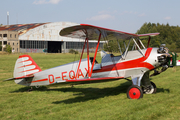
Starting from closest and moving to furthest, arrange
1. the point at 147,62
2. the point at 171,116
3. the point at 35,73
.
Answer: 1. the point at 171,116
2. the point at 147,62
3. the point at 35,73

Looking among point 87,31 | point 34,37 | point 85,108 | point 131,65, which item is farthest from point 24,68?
point 34,37

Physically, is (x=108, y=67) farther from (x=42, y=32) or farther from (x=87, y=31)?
(x=42, y=32)

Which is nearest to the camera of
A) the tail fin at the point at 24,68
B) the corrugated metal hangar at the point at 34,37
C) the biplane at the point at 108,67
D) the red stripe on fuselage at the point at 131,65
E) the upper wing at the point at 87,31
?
the upper wing at the point at 87,31

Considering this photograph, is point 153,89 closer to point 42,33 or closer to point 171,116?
point 171,116

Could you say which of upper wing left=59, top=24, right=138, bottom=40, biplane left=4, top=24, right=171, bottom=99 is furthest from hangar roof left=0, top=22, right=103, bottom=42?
upper wing left=59, top=24, right=138, bottom=40

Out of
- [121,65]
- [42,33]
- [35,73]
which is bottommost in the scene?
[35,73]

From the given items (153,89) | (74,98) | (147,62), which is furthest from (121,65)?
(74,98)

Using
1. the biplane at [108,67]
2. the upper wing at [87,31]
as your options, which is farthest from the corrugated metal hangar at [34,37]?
the upper wing at [87,31]

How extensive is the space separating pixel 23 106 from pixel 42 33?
5131 centimetres

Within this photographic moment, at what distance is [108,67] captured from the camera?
25.1 ft

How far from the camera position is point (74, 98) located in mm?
7406

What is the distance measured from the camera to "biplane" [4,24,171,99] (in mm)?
6727

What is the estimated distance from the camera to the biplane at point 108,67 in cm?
673

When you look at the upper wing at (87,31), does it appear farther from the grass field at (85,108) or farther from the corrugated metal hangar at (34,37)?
the corrugated metal hangar at (34,37)
